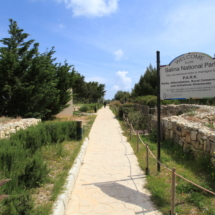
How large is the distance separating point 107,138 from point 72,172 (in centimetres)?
509

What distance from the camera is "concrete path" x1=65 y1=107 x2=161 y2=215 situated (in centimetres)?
322

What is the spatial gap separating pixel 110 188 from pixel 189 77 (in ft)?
9.99

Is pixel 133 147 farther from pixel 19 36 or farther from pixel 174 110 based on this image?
pixel 19 36

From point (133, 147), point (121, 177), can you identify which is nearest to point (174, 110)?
point (133, 147)

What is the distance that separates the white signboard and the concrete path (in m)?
2.23

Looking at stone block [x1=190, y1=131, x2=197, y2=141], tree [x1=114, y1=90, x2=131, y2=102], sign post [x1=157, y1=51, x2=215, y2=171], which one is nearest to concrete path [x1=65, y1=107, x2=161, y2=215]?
stone block [x1=190, y1=131, x2=197, y2=141]

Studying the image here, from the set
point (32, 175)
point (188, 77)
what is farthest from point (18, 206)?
point (188, 77)

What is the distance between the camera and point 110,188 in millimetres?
4020

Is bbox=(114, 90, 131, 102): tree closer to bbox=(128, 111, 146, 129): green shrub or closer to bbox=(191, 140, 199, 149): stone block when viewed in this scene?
bbox=(128, 111, 146, 129): green shrub

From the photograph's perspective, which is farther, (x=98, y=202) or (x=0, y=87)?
(x=0, y=87)

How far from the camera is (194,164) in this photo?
4.79 meters

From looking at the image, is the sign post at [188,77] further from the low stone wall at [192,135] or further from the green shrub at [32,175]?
the green shrub at [32,175]

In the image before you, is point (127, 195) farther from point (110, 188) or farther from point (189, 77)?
point (189, 77)

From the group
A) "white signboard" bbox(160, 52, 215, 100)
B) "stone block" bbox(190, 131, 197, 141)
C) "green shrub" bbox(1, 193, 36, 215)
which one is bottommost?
"green shrub" bbox(1, 193, 36, 215)
